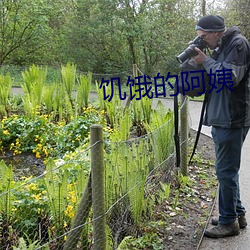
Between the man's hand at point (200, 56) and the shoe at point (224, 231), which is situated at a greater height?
the man's hand at point (200, 56)

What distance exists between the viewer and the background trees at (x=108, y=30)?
15.6 metres

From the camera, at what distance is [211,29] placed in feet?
10.1

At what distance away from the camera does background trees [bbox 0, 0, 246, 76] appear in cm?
1559

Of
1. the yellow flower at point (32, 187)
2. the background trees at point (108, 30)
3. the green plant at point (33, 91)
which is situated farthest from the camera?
the background trees at point (108, 30)

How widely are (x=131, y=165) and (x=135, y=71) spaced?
4.50m

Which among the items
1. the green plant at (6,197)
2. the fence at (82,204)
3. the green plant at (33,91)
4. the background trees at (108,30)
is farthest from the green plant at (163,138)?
the background trees at (108,30)

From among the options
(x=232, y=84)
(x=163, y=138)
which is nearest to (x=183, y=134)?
(x=163, y=138)

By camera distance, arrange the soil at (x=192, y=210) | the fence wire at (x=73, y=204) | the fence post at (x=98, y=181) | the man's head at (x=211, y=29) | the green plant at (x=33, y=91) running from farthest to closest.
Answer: the green plant at (x=33, y=91) → the soil at (x=192, y=210) → the man's head at (x=211, y=29) → the fence wire at (x=73, y=204) → the fence post at (x=98, y=181)

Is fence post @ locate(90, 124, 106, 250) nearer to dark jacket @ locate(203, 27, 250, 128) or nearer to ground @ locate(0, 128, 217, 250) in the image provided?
ground @ locate(0, 128, 217, 250)

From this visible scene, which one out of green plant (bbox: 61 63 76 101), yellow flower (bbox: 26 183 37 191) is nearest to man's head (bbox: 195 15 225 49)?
yellow flower (bbox: 26 183 37 191)

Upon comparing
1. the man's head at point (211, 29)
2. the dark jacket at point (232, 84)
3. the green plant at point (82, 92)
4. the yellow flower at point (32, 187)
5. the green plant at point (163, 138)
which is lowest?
the yellow flower at point (32, 187)

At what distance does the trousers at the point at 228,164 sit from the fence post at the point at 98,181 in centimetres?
119

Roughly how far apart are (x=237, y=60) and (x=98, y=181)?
4.68ft

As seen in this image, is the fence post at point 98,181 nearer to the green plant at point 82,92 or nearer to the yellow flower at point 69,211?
the yellow flower at point 69,211
